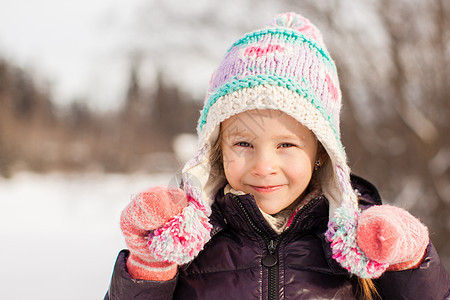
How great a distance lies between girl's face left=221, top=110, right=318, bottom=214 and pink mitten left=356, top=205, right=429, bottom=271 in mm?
298

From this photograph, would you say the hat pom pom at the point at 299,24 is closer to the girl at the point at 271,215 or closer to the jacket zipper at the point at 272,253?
the girl at the point at 271,215

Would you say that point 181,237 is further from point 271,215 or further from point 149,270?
point 271,215

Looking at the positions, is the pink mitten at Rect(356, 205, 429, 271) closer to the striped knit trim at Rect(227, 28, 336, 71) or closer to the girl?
the girl

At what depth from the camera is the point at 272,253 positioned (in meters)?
1.39

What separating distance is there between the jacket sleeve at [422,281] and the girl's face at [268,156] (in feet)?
1.41

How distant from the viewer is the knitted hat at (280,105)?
129cm

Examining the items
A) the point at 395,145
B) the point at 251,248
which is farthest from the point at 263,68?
the point at 395,145

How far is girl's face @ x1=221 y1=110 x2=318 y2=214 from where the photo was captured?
140 centimetres

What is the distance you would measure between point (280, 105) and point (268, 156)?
0.17 m

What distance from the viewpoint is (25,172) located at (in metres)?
15.4

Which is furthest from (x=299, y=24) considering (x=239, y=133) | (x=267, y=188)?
(x=267, y=188)

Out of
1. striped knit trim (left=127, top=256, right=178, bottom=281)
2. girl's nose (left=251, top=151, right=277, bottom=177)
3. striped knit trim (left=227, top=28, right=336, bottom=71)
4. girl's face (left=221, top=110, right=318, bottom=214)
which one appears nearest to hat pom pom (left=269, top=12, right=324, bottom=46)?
striped knit trim (left=227, top=28, right=336, bottom=71)

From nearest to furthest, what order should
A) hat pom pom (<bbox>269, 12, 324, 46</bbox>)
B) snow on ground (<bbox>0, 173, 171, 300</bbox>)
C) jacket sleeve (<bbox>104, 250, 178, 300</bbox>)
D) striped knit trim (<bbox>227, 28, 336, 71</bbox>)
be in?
jacket sleeve (<bbox>104, 250, 178, 300</bbox>), striped knit trim (<bbox>227, 28, 336, 71</bbox>), hat pom pom (<bbox>269, 12, 324, 46</bbox>), snow on ground (<bbox>0, 173, 171, 300</bbox>)

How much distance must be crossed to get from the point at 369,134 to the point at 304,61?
4.73m
